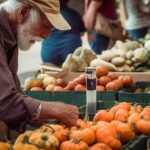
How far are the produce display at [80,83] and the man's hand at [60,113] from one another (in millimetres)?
1265

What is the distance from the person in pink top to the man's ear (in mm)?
3813

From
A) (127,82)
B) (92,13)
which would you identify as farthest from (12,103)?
(92,13)

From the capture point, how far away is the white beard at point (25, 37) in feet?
9.94

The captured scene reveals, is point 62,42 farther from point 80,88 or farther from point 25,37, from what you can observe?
point 25,37

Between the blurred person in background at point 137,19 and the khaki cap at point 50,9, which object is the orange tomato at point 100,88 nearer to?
the khaki cap at point 50,9

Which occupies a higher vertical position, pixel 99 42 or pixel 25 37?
pixel 25 37

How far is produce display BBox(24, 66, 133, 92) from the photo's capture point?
416 cm

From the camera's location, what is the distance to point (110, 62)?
5.23 metres

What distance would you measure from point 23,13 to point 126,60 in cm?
246

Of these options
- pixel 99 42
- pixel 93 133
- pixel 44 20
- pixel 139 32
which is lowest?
pixel 93 133

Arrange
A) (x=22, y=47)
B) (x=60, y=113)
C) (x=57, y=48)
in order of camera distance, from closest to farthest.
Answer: (x=60, y=113) < (x=22, y=47) < (x=57, y=48)

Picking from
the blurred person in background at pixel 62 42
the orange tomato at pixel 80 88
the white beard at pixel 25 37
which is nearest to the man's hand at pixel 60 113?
the white beard at pixel 25 37

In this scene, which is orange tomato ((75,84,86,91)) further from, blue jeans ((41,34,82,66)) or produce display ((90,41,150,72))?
blue jeans ((41,34,82,66))

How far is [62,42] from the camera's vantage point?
6.43 metres
